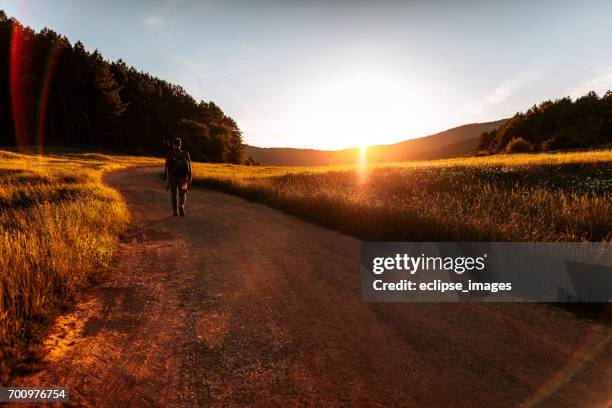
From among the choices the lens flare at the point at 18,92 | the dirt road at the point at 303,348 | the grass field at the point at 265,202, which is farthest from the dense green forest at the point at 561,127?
the lens flare at the point at 18,92

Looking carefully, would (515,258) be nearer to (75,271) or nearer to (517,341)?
(517,341)

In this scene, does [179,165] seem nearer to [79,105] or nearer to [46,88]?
[46,88]

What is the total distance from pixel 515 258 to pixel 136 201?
592 inches

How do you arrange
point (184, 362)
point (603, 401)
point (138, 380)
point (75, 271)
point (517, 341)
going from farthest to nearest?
point (75, 271), point (517, 341), point (184, 362), point (138, 380), point (603, 401)

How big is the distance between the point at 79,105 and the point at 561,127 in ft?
306

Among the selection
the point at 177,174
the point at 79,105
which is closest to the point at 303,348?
the point at 177,174

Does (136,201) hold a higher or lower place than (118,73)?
lower

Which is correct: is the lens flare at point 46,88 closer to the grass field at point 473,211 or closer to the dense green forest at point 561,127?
the grass field at point 473,211

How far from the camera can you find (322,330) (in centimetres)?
402

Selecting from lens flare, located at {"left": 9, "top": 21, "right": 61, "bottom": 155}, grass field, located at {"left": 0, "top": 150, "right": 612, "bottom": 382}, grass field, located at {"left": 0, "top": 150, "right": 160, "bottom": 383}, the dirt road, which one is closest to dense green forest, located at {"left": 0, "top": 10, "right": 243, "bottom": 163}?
lens flare, located at {"left": 9, "top": 21, "right": 61, "bottom": 155}

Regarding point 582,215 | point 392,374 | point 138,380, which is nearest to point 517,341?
point 392,374

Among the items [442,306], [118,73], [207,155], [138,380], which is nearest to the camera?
[138,380]

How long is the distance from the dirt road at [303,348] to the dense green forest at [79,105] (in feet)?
229

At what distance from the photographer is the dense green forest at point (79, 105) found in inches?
2479
